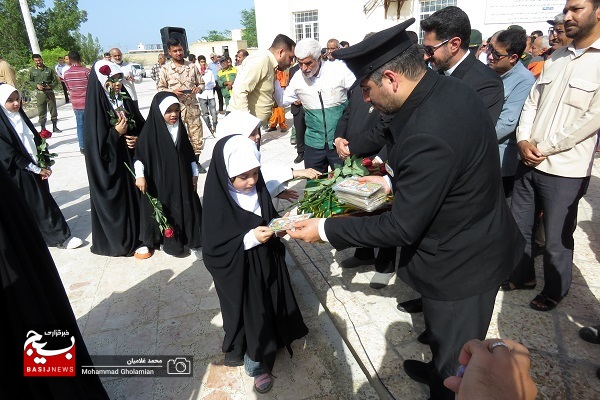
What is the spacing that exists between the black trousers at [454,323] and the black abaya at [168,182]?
3.04m

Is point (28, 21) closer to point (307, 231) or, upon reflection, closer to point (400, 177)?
point (307, 231)

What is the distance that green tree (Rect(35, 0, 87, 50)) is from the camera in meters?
38.2

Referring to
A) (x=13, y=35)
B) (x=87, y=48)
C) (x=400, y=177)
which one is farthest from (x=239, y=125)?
(x=87, y=48)

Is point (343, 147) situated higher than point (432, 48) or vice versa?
point (432, 48)

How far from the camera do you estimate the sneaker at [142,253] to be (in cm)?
446

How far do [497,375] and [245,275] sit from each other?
5.90 ft

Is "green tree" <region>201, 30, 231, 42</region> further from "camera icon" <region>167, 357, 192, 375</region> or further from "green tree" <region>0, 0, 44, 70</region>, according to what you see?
"camera icon" <region>167, 357, 192, 375</region>

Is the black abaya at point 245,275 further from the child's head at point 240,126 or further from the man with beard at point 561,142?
the man with beard at point 561,142

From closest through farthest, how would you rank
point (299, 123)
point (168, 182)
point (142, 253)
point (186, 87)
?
point (168, 182)
point (142, 253)
point (299, 123)
point (186, 87)

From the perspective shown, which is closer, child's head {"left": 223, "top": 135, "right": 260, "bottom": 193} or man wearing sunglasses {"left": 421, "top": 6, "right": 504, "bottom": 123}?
child's head {"left": 223, "top": 135, "right": 260, "bottom": 193}

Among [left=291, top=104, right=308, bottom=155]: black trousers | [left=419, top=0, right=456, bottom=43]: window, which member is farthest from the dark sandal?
[left=419, top=0, right=456, bottom=43]: window

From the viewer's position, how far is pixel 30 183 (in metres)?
4.37

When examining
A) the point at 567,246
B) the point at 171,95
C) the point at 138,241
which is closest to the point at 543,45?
the point at 567,246

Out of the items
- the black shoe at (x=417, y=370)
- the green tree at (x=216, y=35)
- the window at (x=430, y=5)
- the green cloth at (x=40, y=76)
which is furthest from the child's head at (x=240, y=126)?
the green tree at (x=216, y=35)
